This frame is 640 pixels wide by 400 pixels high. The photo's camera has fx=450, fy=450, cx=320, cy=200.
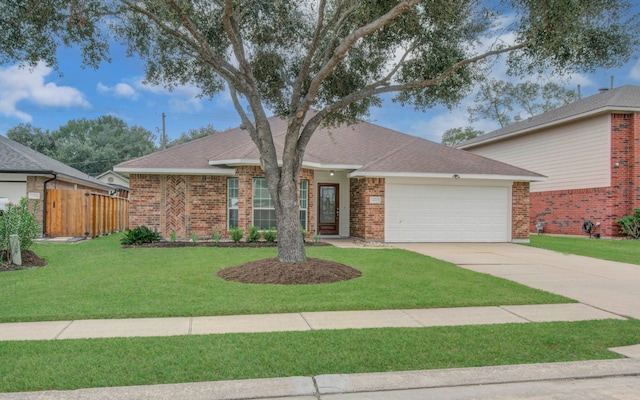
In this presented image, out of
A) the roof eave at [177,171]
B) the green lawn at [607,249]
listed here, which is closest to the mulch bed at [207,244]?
the roof eave at [177,171]

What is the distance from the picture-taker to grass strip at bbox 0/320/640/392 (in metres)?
3.70

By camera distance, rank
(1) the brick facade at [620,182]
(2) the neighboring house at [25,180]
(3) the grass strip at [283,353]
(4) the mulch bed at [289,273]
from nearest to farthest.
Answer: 1. (3) the grass strip at [283,353]
2. (4) the mulch bed at [289,273]
3. (2) the neighboring house at [25,180]
4. (1) the brick facade at [620,182]

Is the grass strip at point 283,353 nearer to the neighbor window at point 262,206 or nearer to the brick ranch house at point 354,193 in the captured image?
the brick ranch house at point 354,193

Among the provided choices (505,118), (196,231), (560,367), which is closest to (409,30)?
(560,367)

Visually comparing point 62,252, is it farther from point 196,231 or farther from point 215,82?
point 215,82

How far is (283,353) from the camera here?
426 centimetres

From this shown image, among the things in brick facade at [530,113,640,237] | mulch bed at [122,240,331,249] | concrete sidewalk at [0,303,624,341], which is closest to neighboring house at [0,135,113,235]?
mulch bed at [122,240,331,249]

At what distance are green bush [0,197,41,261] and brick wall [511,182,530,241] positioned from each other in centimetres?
1518

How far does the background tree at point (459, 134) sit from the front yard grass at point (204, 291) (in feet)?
131

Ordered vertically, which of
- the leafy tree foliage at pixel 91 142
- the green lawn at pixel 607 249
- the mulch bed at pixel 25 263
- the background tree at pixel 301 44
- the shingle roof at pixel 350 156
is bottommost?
the green lawn at pixel 607 249

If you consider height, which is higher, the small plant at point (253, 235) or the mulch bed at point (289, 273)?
the small plant at point (253, 235)

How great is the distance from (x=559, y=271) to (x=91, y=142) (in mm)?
53162

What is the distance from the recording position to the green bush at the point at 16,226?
31.1ft

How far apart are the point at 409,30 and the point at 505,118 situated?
105 feet
